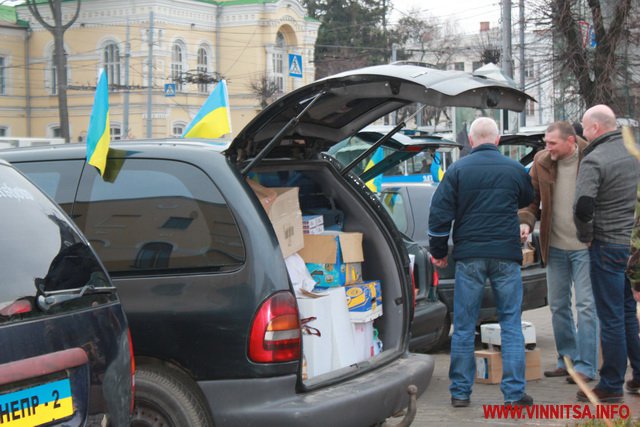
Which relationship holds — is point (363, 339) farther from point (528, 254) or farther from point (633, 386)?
point (528, 254)

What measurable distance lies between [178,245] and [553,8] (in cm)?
1870

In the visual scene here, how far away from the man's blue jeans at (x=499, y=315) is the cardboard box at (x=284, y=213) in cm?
170

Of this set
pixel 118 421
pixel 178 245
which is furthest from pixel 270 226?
pixel 118 421

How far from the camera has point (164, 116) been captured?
5997 cm

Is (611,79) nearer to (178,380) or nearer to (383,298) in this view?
(383,298)

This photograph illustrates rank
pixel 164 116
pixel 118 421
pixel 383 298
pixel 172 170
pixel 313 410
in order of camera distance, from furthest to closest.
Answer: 1. pixel 164 116
2. pixel 383 298
3. pixel 172 170
4. pixel 313 410
5. pixel 118 421

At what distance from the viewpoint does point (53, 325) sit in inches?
134

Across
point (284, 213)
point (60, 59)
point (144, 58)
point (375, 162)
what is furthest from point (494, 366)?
point (144, 58)

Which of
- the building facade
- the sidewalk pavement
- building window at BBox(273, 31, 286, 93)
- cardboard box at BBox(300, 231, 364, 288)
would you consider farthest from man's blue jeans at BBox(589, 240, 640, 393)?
building window at BBox(273, 31, 286, 93)

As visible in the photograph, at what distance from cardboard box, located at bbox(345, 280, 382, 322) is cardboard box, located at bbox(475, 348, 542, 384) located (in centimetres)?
225

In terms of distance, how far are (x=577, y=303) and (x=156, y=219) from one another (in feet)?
12.4

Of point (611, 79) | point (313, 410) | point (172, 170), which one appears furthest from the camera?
point (611, 79)

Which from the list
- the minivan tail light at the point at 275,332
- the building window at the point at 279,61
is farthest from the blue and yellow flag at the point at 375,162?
the building window at the point at 279,61

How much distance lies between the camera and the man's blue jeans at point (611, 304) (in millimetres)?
6746
